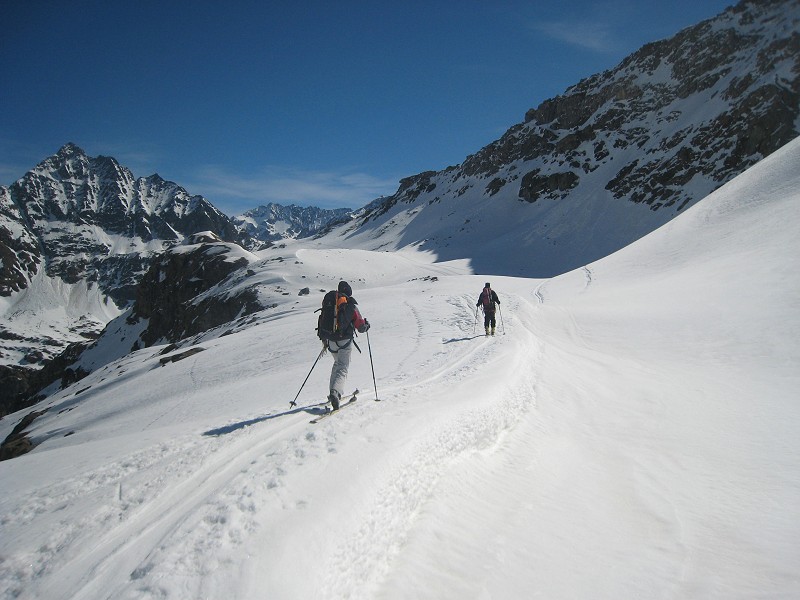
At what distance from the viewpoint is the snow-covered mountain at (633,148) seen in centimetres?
5528

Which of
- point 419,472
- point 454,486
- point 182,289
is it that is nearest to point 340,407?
point 419,472

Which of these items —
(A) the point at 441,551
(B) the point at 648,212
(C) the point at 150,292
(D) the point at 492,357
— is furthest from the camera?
(C) the point at 150,292

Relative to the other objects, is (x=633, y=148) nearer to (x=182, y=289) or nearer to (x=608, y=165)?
(x=608, y=165)

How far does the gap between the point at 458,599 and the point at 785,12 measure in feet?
321

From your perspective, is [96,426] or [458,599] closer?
[458,599]

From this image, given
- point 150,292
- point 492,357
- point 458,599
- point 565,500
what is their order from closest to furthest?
point 458,599
point 565,500
point 492,357
point 150,292

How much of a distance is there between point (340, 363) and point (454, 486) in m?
3.06

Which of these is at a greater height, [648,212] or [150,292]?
[648,212]

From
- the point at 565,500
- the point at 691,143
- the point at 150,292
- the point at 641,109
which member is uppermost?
the point at 641,109

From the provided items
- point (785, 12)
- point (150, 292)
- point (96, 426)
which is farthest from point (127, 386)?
point (785, 12)

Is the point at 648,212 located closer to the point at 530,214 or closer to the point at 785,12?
the point at 530,214

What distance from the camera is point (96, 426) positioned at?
13164 millimetres

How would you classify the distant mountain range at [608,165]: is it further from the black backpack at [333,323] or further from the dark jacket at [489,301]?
the black backpack at [333,323]

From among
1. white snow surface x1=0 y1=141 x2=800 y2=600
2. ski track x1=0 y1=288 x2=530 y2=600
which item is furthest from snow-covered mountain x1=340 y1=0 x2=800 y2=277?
ski track x1=0 y1=288 x2=530 y2=600
